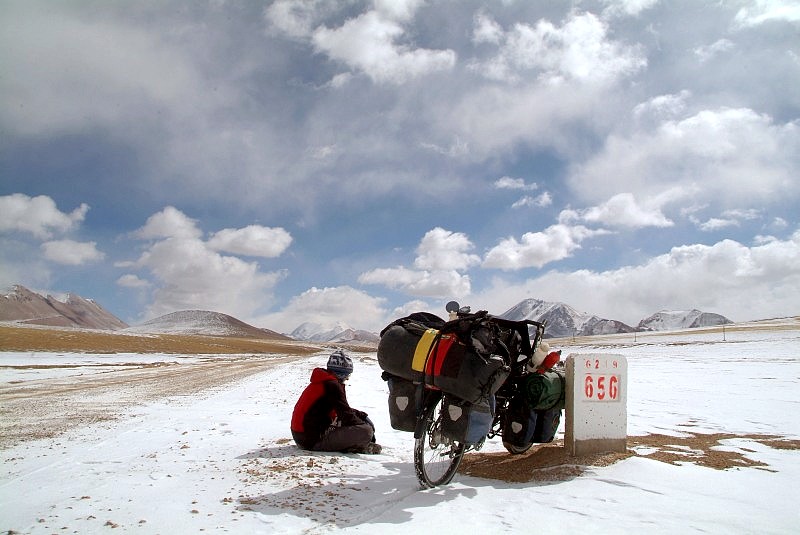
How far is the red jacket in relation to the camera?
22.9 feet

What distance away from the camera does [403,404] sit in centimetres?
518

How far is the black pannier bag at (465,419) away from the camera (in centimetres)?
492

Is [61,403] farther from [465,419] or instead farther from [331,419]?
[465,419]

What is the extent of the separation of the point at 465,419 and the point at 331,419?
274cm

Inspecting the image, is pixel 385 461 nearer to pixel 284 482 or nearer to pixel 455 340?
pixel 284 482

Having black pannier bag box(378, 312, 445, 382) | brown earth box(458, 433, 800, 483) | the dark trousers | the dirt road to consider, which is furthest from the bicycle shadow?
the dirt road

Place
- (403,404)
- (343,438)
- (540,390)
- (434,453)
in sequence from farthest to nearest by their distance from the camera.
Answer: (343,438) < (540,390) < (434,453) < (403,404)

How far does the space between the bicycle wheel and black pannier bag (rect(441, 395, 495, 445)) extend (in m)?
0.16

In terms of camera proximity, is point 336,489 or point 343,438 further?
point 343,438

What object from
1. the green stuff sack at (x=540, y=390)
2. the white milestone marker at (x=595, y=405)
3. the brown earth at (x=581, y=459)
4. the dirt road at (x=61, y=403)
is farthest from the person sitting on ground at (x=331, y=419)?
the dirt road at (x=61, y=403)

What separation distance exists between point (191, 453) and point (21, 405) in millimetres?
9151

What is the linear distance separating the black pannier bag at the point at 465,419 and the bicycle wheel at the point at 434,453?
0.52 feet

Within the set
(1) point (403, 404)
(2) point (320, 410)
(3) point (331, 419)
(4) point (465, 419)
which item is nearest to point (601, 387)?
(4) point (465, 419)

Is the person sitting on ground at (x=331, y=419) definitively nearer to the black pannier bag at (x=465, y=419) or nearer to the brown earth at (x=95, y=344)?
the black pannier bag at (x=465, y=419)
